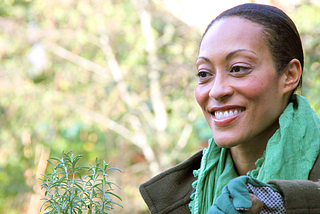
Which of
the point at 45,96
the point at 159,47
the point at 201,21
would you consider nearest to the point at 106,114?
the point at 45,96

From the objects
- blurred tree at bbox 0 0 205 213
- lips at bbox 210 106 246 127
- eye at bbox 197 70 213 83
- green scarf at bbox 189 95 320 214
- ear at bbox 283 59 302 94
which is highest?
blurred tree at bbox 0 0 205 213

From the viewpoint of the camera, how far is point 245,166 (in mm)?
1633

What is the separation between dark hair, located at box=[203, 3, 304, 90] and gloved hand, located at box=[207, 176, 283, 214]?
0.74m

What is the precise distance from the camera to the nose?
4.72 feet

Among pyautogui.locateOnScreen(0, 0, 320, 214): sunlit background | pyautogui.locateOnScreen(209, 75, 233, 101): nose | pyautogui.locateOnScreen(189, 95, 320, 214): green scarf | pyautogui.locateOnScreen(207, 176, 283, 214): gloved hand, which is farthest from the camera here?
pyautogui.locateOnScreen(0, 0, 320, 214): sunlit background

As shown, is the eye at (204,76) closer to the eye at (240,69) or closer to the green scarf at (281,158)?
the eye at (240,69)

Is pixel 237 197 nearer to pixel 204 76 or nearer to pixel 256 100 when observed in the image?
pixel 256 100

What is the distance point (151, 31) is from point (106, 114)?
1.56 m

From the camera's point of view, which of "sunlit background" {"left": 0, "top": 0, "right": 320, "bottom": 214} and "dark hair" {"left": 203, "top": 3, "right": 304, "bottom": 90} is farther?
"sunlit background" {"left": 0, "top": 0, "right": 320, "bottom": 214}

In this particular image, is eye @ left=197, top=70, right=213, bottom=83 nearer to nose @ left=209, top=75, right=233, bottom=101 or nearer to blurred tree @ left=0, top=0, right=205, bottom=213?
nose @ left=209, top=75, right=233, bottom=101

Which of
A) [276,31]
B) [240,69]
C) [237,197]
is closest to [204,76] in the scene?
[240,69]

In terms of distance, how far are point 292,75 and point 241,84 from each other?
0.85 feet

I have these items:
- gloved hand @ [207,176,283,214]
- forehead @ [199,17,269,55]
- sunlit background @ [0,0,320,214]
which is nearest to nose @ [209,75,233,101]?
forehead @ [199,17,269,55]

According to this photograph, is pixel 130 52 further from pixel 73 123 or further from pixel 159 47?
pixel 73 123
